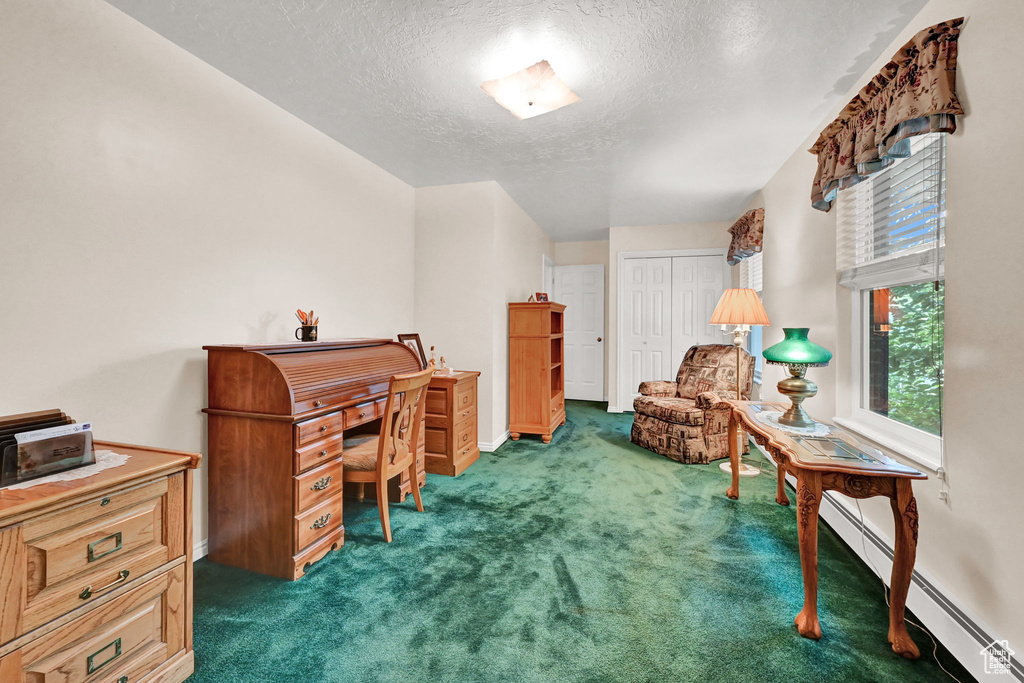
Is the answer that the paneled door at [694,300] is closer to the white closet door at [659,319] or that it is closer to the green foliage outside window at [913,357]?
the white closet door at [659,319]

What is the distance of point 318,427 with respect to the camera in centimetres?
200

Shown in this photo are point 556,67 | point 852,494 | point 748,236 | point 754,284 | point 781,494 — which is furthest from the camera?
point 754,284

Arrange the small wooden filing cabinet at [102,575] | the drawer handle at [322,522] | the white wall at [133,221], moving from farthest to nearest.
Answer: the drawer handle at [322,522], the white wall at [133,221], the small wooden filing cabinet at [102,575]

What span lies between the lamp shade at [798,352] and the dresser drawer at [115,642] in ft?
8.53

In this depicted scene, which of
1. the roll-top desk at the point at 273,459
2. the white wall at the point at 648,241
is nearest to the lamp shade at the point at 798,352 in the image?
the roll-top desk at the point at 273,459

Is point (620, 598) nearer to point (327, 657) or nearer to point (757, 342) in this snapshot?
point (327, 657)

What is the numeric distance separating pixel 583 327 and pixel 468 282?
2.98 metres

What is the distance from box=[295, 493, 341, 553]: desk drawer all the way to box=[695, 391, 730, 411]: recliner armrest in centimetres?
296

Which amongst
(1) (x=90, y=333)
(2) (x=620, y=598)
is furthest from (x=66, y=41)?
(2) (x=620, y=598)

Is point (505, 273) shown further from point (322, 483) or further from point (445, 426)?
point (322, 483)

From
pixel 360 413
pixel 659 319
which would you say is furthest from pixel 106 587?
pixel 659 319

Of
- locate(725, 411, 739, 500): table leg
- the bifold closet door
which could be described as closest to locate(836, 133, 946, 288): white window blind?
locate(725, 411, 739, 500): table leg

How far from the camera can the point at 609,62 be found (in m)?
2.08

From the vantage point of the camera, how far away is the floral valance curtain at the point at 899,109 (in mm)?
1491
